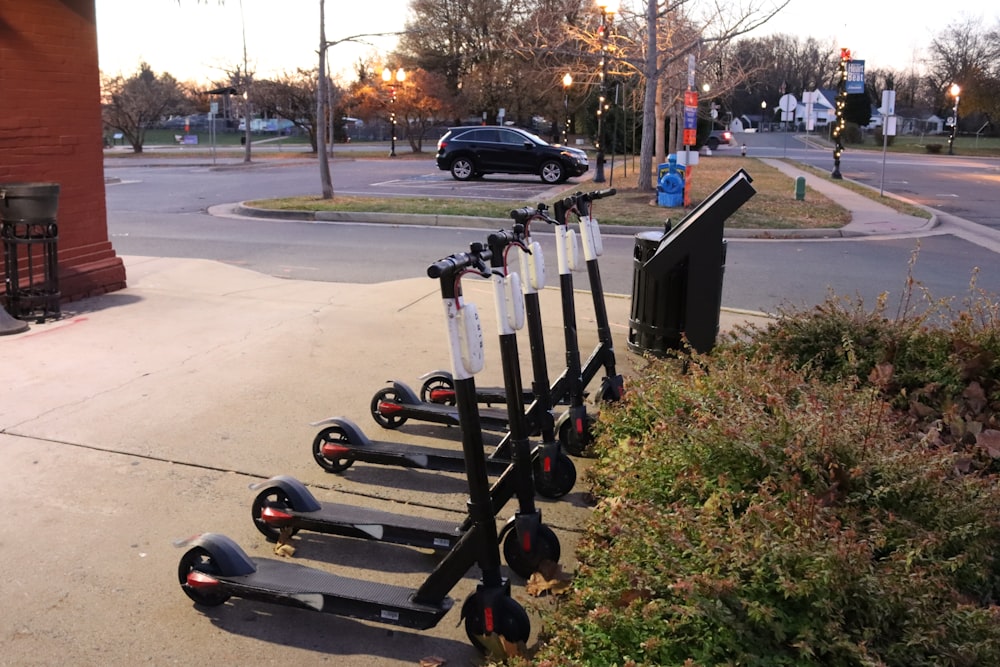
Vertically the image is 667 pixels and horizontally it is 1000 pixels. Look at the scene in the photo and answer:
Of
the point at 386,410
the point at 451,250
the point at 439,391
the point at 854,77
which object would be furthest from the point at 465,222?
the point at 854,77

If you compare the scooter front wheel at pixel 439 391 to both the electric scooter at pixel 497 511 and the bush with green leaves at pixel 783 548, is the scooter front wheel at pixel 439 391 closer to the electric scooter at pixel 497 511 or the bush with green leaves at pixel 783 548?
the electric scooter at pixel 497 511

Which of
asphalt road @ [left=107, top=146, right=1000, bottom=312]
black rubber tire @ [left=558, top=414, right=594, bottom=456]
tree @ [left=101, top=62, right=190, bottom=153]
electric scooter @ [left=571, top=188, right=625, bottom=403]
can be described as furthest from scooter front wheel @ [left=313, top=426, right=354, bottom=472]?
tree @ [left=101, top=62, right=190, bottom=153]

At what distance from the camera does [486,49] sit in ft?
191

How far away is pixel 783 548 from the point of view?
8.76ft

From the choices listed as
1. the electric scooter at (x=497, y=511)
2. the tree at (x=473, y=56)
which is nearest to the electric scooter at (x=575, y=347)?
the electric scooter at (x=497, y=511)

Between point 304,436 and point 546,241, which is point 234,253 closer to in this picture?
point 546,241

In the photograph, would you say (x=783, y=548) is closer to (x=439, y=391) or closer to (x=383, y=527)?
(x=383, y=527)

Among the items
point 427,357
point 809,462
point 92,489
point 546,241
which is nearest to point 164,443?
point 92,489

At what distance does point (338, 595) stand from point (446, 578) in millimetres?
419

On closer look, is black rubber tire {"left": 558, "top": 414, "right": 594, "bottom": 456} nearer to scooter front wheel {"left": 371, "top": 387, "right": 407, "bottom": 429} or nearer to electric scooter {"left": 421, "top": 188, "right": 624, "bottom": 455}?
electric scooter {"left": 421, "top": 188, "right": 624, "bottom": 455}

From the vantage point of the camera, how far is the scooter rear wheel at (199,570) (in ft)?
11.5

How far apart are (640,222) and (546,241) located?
227 centimetres

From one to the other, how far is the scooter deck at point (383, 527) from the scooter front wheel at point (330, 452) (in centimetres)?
78

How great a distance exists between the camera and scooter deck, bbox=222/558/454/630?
3.23 meters
